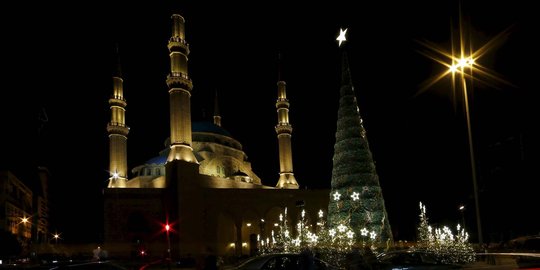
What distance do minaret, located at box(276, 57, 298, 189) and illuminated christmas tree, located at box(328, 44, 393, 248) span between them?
81.6 feet

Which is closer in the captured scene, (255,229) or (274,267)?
(274,267)

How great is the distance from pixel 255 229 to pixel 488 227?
807 inches

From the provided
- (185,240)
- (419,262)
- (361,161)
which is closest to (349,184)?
(361,161)

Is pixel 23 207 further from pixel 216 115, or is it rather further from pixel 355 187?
pixel 355 187

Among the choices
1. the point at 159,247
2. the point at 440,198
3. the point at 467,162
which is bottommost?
the point at 159,247

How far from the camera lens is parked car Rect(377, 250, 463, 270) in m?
11.5

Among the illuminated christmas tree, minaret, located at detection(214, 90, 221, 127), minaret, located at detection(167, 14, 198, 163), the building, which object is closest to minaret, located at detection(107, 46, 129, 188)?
minaret, located at detection(167, 14, 198, 163)

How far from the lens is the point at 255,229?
44.8 metres

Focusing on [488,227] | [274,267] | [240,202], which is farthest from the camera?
[240,202]

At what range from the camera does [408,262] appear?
1167 centimetres

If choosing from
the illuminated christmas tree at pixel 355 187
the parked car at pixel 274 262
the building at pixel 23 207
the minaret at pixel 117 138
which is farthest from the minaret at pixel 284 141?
the parked car at pixel 274 262

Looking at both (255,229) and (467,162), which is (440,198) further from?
(255,229)

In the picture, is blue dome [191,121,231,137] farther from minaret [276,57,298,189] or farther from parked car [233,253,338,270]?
parked car [233,253,338,270]

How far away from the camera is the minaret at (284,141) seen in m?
50.7
